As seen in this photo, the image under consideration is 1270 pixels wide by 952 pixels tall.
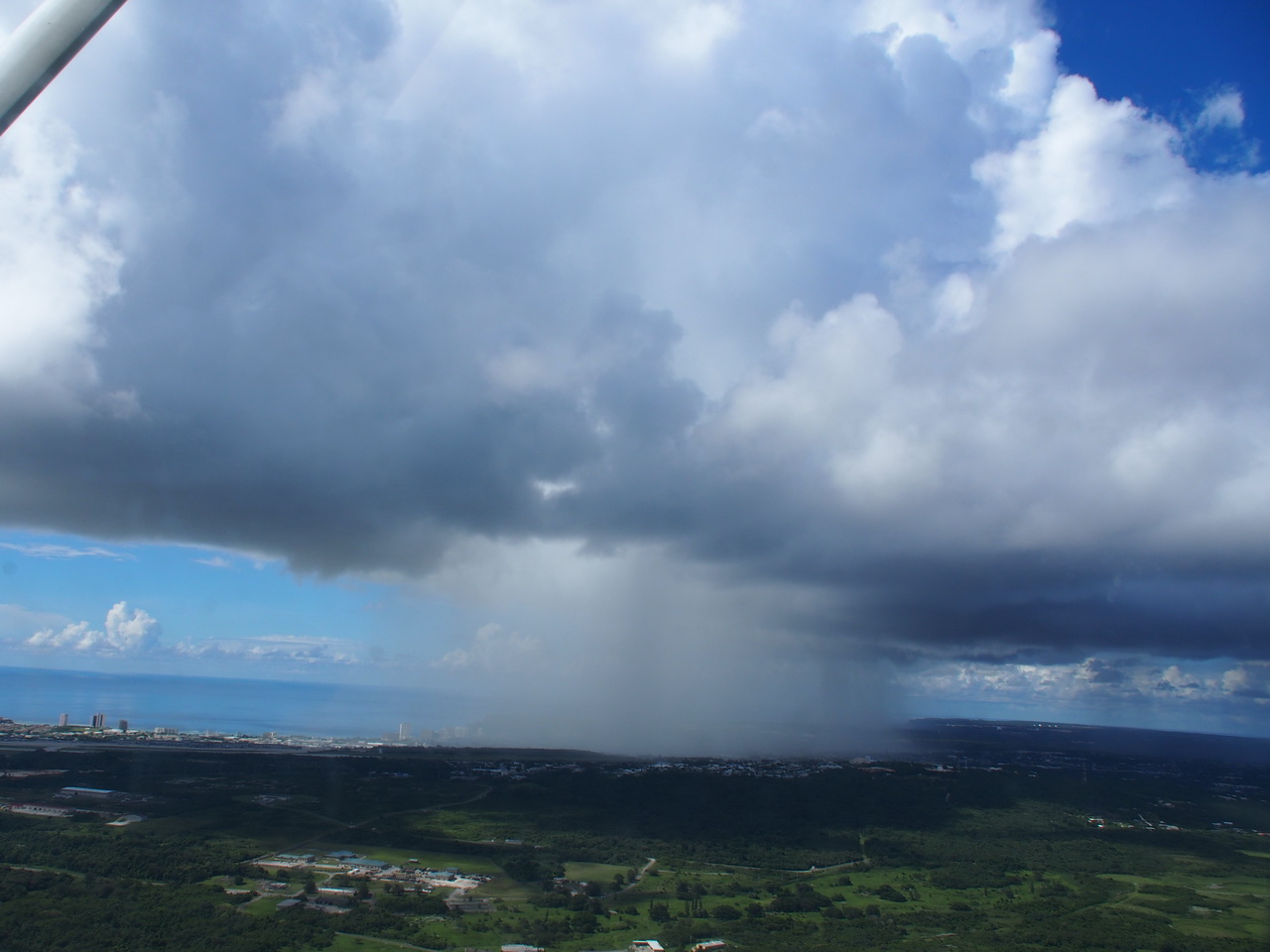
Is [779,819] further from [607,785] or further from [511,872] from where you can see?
[511,872]

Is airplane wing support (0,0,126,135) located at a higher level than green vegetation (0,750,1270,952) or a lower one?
higher

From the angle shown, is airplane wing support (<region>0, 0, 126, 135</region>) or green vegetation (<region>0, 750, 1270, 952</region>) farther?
green vegetation (<region>0, 750, 1270, 952</region>)

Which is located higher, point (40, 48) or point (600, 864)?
point (40, 48)

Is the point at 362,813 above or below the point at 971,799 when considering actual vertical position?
above

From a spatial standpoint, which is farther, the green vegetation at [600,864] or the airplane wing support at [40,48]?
the green vegetation at [600,864]

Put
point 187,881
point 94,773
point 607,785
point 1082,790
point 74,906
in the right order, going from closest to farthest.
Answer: point 74,906 < point 187,881 < point 94,773 < point 607,785 < point 1082,790

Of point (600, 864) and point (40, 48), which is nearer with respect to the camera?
point (40, 48)

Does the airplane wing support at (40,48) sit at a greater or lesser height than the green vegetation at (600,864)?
greater

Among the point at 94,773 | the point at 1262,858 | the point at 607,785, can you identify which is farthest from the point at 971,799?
the point at 94,773
